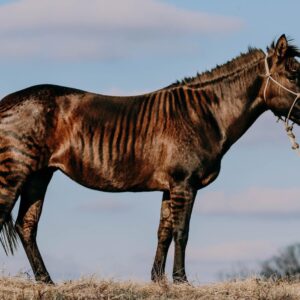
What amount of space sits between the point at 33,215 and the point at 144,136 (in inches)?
71.5

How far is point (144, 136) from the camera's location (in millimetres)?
11648

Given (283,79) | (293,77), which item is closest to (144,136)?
(283,79)

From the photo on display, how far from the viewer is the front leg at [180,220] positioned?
1124 centimetres

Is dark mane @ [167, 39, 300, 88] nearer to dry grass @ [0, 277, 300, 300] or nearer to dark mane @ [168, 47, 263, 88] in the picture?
dark mane @ [168, 47, 263, 88]

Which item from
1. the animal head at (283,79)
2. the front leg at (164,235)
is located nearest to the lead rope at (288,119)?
the animal head at (283,79)

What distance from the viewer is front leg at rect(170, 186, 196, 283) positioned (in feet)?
36.9

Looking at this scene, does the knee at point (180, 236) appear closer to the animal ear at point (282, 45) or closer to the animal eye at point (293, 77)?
the animal eye at point (293, 77)

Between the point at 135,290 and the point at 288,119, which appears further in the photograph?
the point at 288,119

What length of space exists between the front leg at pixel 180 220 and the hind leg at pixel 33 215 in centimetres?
170

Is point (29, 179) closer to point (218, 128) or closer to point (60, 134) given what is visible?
point (60, 134)

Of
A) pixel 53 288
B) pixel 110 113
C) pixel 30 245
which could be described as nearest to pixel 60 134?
pixel 110 113

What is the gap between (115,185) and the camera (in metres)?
11.6

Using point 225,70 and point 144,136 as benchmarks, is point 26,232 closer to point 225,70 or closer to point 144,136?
point 144,136

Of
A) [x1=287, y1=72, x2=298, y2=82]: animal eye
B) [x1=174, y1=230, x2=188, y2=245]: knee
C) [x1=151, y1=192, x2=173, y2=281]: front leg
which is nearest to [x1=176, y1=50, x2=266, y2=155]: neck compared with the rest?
[x1=287, y1=72, x2=298, y2=82]: animal eye
